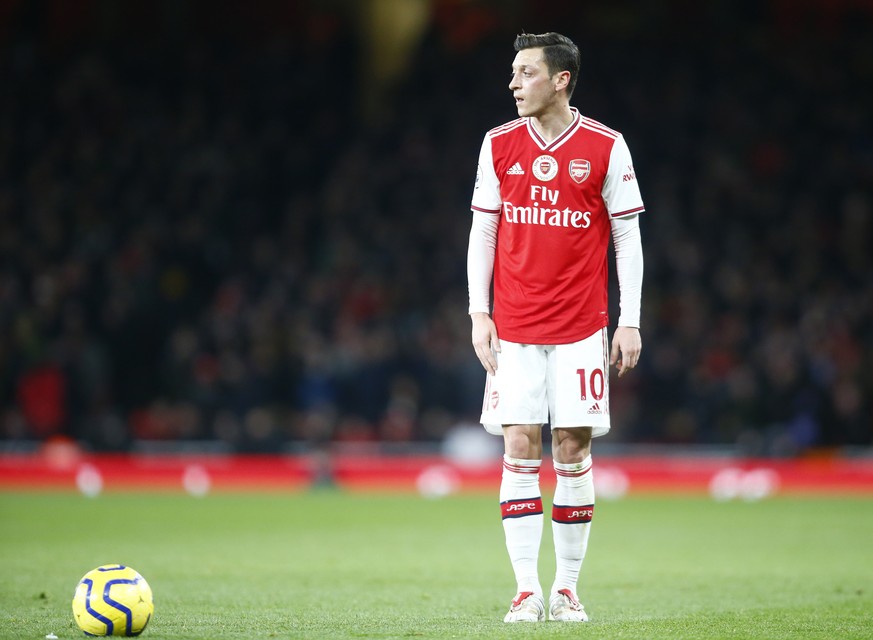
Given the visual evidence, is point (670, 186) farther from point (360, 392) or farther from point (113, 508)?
point (113, 508)

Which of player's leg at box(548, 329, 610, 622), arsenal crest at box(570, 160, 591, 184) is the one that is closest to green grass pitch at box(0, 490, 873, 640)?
player's leg at box(548, 329, 610, 622)

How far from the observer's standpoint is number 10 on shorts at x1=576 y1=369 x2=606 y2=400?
19.8 ft

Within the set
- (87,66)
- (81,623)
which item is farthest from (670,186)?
(81,623)

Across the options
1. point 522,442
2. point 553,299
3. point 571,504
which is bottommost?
point 571,504

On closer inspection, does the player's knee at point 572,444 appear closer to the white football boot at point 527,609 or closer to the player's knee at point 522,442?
the player's knee at point 522,442

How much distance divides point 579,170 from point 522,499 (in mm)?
1535

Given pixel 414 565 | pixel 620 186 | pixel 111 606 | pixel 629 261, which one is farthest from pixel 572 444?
pixel 414 565

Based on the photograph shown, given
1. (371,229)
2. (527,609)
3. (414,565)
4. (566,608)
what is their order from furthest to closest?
(371,229)
(414,565)
(566,608)
(527,609)

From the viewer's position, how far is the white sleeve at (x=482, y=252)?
6207 millimetres

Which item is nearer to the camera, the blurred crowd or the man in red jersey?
the man in red jersey

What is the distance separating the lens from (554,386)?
609 cm

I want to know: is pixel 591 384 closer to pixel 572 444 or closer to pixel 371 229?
pixel 572 444

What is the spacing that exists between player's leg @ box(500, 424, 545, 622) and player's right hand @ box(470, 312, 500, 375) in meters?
0.31

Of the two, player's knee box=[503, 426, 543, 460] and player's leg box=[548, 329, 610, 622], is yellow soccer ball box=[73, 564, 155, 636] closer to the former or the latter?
player's knee box=[503, 426, 543, 460]
